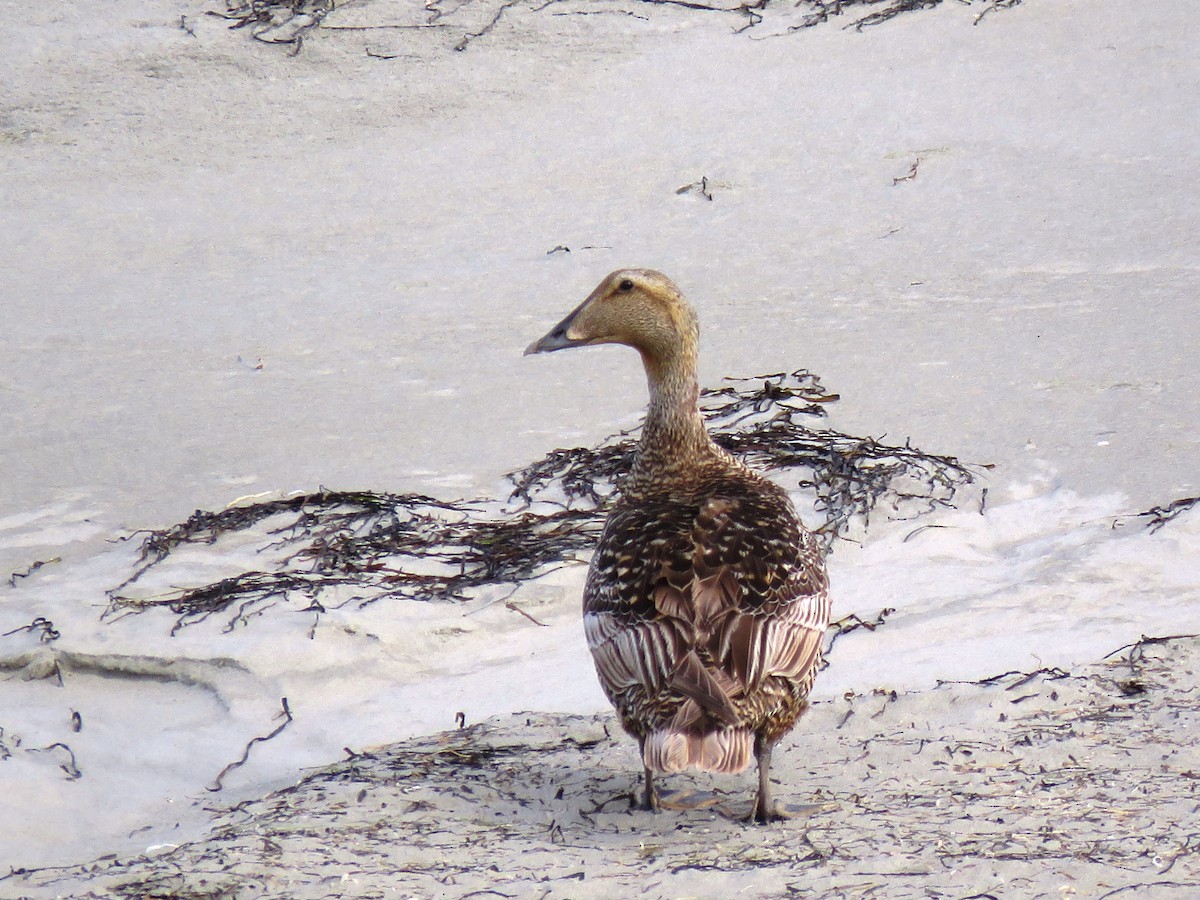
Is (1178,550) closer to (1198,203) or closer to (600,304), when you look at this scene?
(600,304)

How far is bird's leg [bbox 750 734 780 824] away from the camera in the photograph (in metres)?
4.09

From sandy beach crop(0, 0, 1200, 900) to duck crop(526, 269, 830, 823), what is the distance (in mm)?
297

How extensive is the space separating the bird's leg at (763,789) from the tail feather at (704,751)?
27cm

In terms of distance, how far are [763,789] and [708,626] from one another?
502 millimetres

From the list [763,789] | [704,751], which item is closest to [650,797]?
[763,789]

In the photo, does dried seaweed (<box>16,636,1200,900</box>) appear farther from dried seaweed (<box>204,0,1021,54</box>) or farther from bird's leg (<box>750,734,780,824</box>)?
dried seaweed (<box>204,0,1021,54</box>)

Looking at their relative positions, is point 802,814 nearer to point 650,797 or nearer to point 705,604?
point 650,797

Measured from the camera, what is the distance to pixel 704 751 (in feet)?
12.4

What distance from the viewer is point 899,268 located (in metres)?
9.23

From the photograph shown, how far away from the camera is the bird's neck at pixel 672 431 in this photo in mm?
4875

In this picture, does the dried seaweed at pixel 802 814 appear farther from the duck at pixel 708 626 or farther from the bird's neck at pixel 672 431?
the bird's neck at pixel 672 431

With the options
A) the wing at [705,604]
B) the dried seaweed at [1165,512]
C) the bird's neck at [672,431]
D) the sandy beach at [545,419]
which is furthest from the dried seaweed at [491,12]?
the wing at [705,604]

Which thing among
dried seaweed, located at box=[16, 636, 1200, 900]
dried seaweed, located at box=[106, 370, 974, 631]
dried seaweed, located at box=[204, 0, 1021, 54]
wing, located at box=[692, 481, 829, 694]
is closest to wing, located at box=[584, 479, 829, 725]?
wing, located at box=[692, 481, 829, 694]

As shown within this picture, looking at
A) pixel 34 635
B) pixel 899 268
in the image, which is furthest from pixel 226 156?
pixel 34 635
